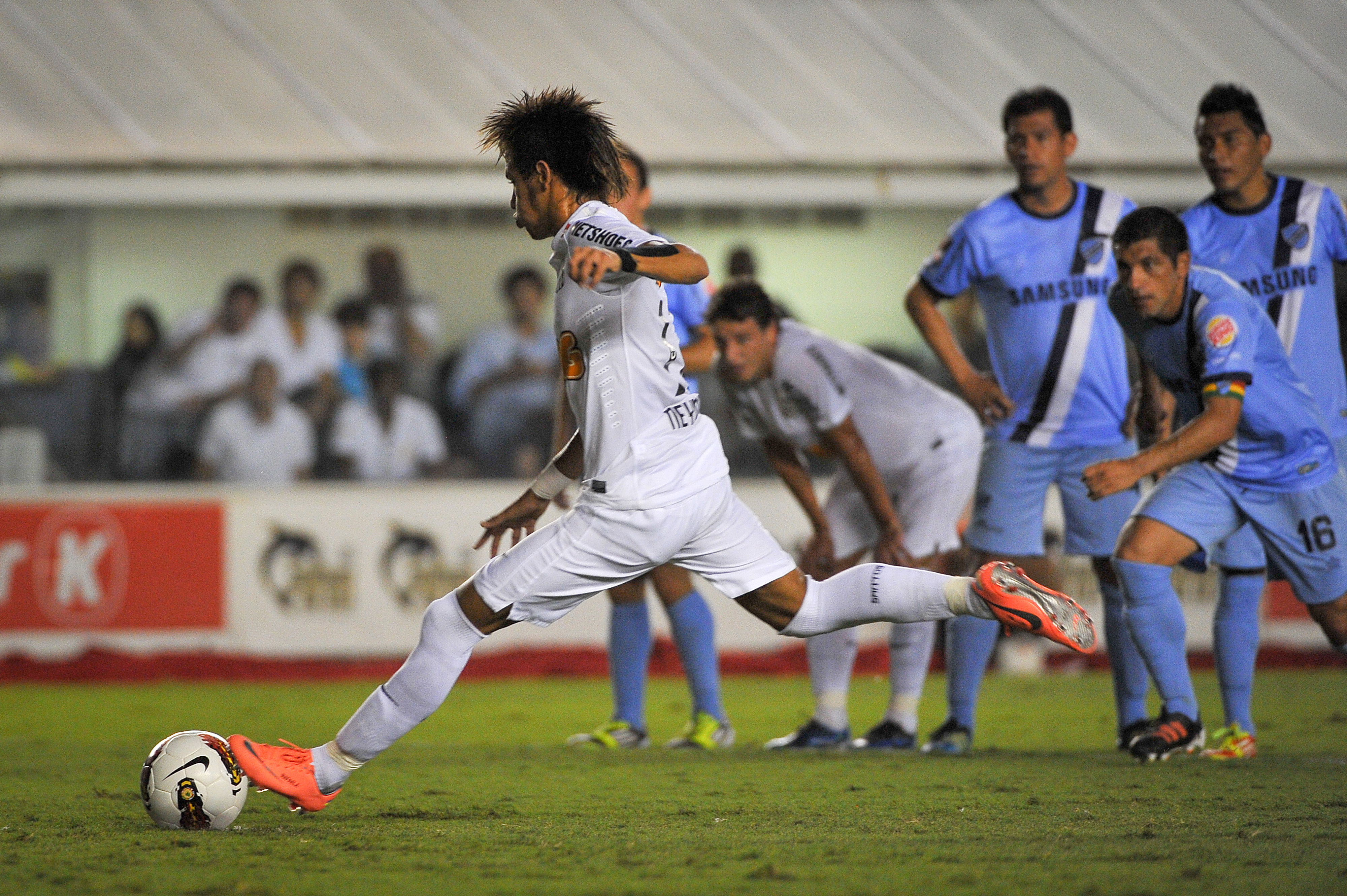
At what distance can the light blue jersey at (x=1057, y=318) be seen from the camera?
5867 mm

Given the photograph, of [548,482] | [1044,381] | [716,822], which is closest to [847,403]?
[1044,381]

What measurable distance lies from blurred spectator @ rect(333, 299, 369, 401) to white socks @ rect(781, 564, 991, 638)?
21.9ft

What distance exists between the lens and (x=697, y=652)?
621 centimetres

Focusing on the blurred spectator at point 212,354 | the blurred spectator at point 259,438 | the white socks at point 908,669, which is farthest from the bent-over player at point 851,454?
the blurred spectator at point 212,354

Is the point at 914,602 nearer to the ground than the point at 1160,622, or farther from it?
farther from it

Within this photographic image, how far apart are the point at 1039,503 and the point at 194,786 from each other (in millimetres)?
3368

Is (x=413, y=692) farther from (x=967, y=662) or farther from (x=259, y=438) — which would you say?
(x=259, y=438)

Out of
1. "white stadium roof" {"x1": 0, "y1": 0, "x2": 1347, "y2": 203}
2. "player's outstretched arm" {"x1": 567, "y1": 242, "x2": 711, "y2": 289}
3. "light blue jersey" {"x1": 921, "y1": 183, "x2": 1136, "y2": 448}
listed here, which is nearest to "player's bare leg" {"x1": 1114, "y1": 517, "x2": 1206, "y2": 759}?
"light blue jersey" {"x1": 921, "y1": 183, "x2": 1136, "y2": 448}

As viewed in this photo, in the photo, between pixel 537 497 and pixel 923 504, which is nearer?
pixel 537 497

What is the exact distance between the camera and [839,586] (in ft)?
14.3

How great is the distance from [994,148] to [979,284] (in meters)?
4.97

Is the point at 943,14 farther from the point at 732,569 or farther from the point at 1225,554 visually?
the point at 732,569

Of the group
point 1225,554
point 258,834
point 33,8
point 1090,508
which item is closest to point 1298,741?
point 1225,554

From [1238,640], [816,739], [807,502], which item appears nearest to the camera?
[1238,640]
